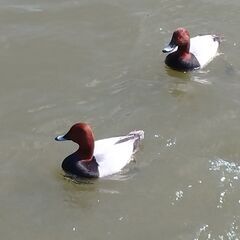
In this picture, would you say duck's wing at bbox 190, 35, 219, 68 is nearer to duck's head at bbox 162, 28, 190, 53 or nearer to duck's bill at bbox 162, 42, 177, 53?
duck's head at bbox 162, 28, 190, 53

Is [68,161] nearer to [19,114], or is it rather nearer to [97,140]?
[97,140]

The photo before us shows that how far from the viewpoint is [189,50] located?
38.1 feet

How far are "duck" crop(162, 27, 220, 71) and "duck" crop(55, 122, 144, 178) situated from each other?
2602 mm

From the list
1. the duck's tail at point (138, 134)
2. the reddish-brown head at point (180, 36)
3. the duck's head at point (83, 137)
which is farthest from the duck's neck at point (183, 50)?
the duck's head at point (83, 137)

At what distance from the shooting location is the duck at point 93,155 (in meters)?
8.75

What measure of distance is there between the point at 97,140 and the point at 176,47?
8.97 ft

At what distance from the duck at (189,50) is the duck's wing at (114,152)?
7.99 feet

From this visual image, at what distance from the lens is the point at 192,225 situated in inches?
320

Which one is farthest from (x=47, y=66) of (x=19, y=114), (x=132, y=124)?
(x=132, y=124)

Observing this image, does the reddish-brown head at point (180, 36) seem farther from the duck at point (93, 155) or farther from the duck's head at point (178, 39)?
the duck at point (93, 155)

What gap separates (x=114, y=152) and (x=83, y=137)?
1.68ft

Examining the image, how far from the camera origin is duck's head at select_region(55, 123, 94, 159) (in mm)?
8719

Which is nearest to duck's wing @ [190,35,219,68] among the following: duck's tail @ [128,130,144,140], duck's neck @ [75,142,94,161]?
duck's tail @ [128,130,144,140]


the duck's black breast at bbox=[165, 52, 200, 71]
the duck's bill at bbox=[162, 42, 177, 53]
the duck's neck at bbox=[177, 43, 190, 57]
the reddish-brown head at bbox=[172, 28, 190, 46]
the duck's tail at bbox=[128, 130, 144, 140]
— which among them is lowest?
the duck's black breast at bbox=[165, 52, 200, 71]
